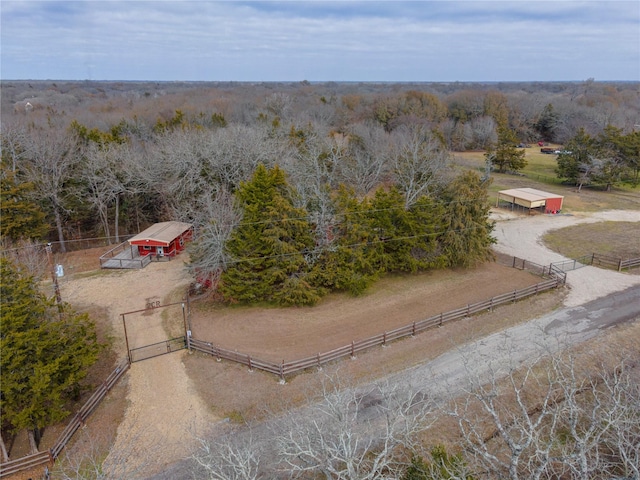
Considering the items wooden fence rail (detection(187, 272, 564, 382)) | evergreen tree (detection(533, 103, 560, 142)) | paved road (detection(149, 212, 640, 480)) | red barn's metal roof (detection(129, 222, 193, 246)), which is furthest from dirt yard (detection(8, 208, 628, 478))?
evergreen tree (detection(533, 103, 560, 142))

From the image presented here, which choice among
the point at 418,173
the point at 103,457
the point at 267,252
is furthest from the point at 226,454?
the point at 418,173

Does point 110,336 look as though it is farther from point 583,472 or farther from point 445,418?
point 583,472

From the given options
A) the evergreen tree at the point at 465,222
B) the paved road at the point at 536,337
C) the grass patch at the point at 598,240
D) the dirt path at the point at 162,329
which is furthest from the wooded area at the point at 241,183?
the grass patch at the point at 598,240

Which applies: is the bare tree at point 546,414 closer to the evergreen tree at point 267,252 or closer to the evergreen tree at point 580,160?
the evergreen tree at point 267,252

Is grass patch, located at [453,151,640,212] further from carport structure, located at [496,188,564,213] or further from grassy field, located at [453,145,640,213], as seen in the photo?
carport structure, located at [496,188,564,213]

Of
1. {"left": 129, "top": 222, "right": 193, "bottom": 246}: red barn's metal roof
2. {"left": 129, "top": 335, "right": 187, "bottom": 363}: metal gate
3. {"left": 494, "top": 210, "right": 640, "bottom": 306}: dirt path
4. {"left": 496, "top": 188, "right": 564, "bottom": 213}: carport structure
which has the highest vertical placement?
{"left": 496, "top": 188, "right": 564, "bottom": 213}: carport structure

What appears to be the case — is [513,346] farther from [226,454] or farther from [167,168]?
[167,168]
